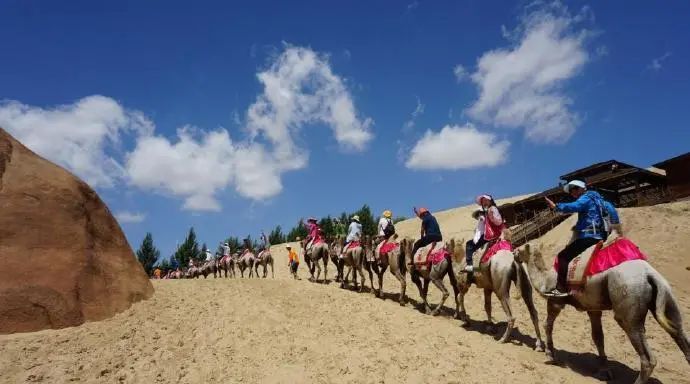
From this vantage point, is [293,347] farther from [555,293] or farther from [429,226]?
[429,226]

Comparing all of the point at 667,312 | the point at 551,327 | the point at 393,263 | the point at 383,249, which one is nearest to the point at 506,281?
the point at 551,327

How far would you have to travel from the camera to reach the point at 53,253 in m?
9.01

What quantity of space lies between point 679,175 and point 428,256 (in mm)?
29490

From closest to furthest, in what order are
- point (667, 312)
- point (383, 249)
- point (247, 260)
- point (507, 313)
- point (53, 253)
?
point (667, 312)
point (53, 253)
point (507, 313)
point (383, 249)
point (247, 260)

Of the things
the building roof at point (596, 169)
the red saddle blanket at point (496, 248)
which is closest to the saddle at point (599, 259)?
the red saddle blanket at point (496, 248)

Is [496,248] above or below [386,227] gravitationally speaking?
below

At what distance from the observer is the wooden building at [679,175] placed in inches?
1255

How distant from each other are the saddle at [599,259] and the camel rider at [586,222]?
0.18 meters

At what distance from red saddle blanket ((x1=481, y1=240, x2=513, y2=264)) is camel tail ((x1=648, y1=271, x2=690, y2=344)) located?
370 cm

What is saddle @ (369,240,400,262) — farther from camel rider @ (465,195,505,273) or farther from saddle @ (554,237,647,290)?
saddle @ (554,237,647,290)

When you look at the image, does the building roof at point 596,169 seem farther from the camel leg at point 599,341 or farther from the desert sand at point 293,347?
the camel leg at point 599,341

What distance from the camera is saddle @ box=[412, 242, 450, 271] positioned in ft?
41.5

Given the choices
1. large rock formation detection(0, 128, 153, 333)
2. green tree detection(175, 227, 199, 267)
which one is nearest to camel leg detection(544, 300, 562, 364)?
large rock formation detection(0, 128, 153, 333)

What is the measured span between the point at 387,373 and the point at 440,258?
209 inches
